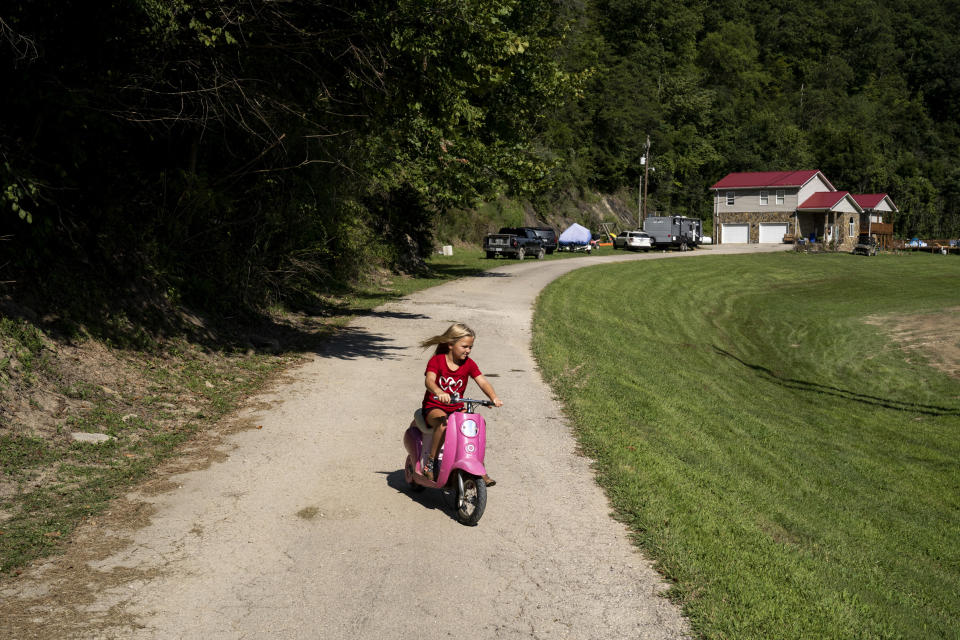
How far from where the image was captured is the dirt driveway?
198 inches

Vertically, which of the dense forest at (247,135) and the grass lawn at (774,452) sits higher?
the dense forest at (247,135)

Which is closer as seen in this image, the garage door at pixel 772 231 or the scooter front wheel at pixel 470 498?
the scooter front wheel at pixel 470 498

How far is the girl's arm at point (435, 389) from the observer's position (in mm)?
6559

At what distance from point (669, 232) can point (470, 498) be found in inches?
2433

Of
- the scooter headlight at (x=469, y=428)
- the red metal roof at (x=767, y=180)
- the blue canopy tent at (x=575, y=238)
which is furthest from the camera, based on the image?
the red metal roof at (x=767, y=180)

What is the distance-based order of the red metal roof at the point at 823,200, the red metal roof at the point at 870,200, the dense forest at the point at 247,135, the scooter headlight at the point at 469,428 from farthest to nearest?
the red metal roof at the point at 870,200 → the red metal roof at the point at 823,200 → the dense forest at the point at 247,135 → the scooter headlight at the point at 469,428

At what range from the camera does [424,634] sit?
4.88 meters

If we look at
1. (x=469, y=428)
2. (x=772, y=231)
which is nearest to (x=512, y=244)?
(x=469, y=428)

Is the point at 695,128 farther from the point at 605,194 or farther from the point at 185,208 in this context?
the point at 185,208

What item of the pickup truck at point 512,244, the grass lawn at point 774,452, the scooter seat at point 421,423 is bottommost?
the grass lawn at point 774,452

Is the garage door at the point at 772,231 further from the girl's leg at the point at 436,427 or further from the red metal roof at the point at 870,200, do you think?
the girl's leg at the point at 436,427

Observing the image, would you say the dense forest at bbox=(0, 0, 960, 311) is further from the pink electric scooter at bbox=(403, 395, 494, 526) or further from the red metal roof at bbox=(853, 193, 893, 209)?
the red metal roof at bbox=(853, 193, 893, 209)

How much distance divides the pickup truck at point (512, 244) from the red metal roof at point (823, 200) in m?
43.2

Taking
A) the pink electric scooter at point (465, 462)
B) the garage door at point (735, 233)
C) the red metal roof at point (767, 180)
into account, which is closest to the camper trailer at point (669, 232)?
the garage door at point (735, 233)
